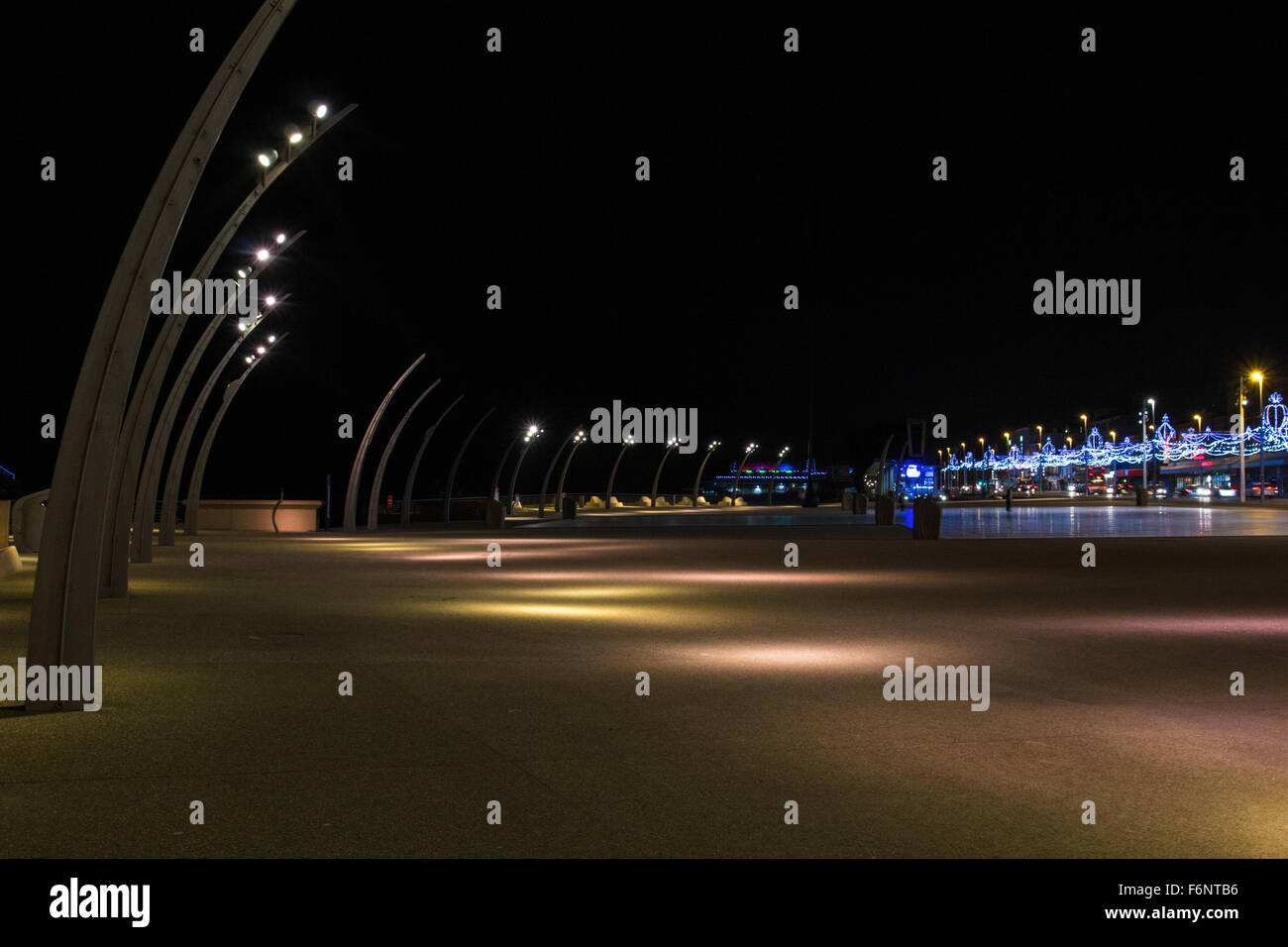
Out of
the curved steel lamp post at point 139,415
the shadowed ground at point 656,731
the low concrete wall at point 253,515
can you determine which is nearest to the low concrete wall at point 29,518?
the curved steel lamp post at point 139,415

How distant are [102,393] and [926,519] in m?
31.5

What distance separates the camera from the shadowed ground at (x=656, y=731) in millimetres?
6473

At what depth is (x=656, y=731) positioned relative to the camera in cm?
916

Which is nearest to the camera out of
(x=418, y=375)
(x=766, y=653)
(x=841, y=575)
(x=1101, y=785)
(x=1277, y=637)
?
(x=1101, y=785)

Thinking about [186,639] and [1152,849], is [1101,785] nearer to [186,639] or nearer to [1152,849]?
[1152,849]

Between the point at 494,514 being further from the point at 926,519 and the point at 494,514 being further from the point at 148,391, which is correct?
the point at 148,391

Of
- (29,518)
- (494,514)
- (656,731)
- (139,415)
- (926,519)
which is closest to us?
(656,731)

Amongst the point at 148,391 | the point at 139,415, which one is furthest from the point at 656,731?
the point at 139,415

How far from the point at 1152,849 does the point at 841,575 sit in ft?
61.3

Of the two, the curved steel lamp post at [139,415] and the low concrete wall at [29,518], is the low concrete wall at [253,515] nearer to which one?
the low concrete wall at [29,518]

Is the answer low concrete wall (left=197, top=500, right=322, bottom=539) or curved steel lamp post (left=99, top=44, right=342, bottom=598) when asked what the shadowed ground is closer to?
curved steel lamp post (left=99, top=44, right=342, bottom=598)

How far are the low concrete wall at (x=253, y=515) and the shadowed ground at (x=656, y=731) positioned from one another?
98.7 ft
